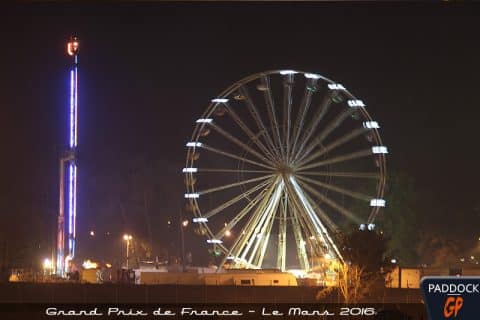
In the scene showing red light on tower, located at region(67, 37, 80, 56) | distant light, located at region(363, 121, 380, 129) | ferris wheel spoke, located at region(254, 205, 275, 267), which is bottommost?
ferris wheel spoke, located at region(254, 205, 275, 267)

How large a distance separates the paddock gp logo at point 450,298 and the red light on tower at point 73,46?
43809 mm

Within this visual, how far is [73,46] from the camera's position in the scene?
4569cm

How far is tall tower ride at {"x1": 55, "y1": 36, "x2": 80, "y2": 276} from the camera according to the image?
4397 centimetres

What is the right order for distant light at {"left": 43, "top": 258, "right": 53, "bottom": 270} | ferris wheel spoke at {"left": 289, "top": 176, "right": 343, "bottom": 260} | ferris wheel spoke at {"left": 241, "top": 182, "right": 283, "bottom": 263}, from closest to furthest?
ferris wheel spoke at {"left": 289, "top": 176, "right": 343, "bottom": 260}, ferris wheel spoke at {"left": 241, "top": 182, "right": 283, "bottom": 263}, distant light at {"left": 43, "top": 258, "right": 53, "bottom": 270}

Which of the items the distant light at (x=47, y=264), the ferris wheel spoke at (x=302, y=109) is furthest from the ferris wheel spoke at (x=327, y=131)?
the distant light at (x=47, y=264)

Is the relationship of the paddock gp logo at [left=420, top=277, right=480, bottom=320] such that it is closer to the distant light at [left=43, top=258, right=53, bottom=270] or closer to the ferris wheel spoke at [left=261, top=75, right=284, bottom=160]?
the ferris wheel spoke at [left=261, top=75, right=284, bottom=160]

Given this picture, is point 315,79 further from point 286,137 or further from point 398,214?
point 398,214

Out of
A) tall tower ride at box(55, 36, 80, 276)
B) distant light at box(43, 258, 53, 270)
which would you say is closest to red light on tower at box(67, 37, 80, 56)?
tall tower ride at box(55, 36, 80, 276)

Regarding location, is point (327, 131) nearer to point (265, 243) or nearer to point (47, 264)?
point (265, 243)

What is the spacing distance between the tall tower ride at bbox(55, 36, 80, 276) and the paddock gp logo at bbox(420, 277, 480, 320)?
41070 mm

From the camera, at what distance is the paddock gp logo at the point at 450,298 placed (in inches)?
144

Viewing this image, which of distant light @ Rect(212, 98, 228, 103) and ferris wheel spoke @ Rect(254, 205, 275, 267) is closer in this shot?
ferris wheel spoke @ Rect(254, 205, 275, 267)

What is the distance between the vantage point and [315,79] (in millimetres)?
43031

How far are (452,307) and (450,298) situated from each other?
0.15 feet
